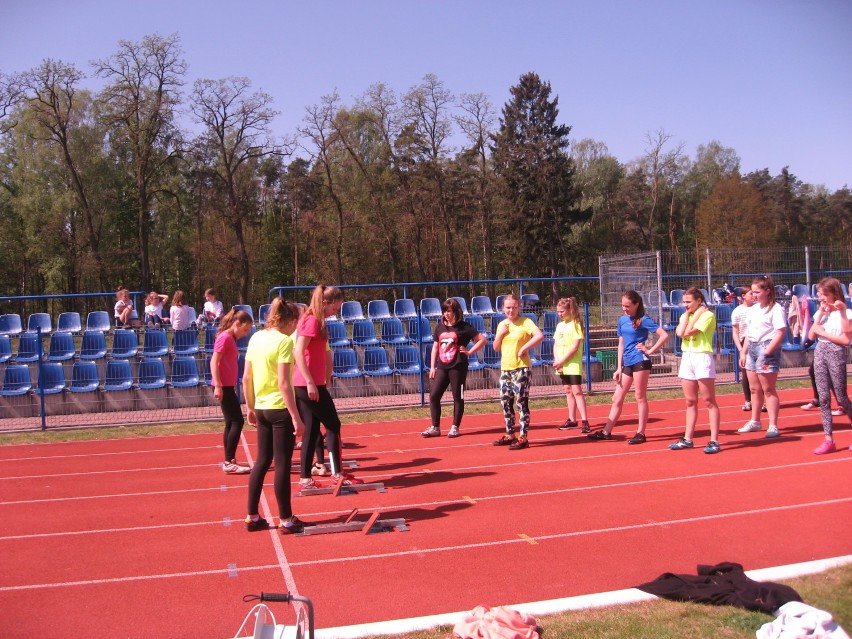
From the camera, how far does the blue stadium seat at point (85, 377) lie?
1510 cm

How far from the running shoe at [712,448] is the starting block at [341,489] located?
4.00m

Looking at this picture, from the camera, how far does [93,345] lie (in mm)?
16062

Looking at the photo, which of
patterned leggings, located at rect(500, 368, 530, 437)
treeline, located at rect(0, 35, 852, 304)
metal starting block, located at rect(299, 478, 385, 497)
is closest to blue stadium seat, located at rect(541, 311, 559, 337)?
patterned leggings, located at rect(500, 368, 530, 437)

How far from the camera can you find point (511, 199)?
49.7 meters

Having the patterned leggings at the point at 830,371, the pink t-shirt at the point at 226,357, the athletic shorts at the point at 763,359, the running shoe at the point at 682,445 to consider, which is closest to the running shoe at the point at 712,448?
the running shoe at the point at 682,445

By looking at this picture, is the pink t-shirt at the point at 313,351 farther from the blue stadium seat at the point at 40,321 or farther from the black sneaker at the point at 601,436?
the blue stadium seat at the point at 40,321

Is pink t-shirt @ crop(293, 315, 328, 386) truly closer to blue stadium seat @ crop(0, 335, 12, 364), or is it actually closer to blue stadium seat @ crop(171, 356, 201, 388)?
blue stadium seat @ crop(171, 356, 201, 388)

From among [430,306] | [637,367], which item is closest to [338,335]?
[430,306]

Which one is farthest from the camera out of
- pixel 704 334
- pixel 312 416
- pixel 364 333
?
pixel 364 333

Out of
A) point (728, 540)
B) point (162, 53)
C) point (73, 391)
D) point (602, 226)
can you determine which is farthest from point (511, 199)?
point (728, 540)

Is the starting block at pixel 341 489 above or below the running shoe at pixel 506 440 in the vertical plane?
below

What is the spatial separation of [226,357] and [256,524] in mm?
2523

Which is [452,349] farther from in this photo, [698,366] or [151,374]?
[151,374]

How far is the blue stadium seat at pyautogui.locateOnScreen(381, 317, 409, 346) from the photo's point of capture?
16.6 meters
